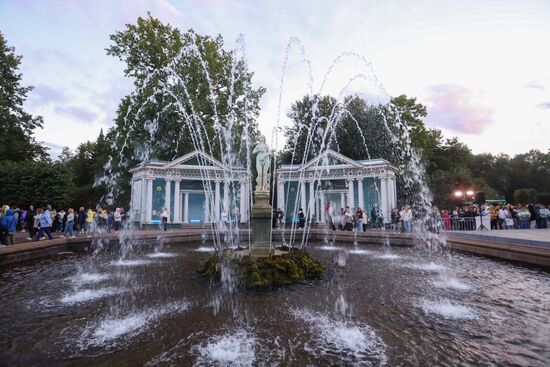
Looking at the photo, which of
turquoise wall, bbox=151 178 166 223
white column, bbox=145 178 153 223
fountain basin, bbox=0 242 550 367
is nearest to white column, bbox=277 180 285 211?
turquoise wall, bbox=151 178 166 223

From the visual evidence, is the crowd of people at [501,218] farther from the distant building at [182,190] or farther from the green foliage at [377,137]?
the distant building at [182,190]

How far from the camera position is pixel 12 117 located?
32.1m

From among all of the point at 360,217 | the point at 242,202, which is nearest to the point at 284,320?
the point at 360,217

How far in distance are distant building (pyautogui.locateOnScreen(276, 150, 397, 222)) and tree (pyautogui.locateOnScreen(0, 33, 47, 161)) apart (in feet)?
94.2

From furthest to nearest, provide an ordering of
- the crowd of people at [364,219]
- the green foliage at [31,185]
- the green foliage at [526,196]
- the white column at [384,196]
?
1. the green foliage at [526,196]
2. the white column at [384,196]
3. the green foliage at [31,185]
4. the crowd of people at [364,219]

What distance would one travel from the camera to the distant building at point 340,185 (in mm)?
25938


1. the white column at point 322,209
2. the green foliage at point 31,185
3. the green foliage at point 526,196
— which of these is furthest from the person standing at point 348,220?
the green foliage at point 526,196

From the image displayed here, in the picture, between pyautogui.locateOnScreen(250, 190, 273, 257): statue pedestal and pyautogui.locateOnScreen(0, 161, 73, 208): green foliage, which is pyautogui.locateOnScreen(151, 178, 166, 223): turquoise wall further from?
pyautogui.locateOnScreen(250, 190, 273, 257): statue pedestal

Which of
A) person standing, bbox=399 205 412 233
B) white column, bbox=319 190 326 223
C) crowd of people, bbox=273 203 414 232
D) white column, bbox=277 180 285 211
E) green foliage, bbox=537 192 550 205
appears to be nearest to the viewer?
person standing, bbox=399 205 412 233

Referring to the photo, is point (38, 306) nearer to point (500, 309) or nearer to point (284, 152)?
point (500, 309)

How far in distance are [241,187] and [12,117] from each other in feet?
85.0

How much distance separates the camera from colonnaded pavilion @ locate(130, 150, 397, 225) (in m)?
26.4

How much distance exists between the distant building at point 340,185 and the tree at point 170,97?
26.9 feet

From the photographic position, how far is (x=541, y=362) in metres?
3.50
